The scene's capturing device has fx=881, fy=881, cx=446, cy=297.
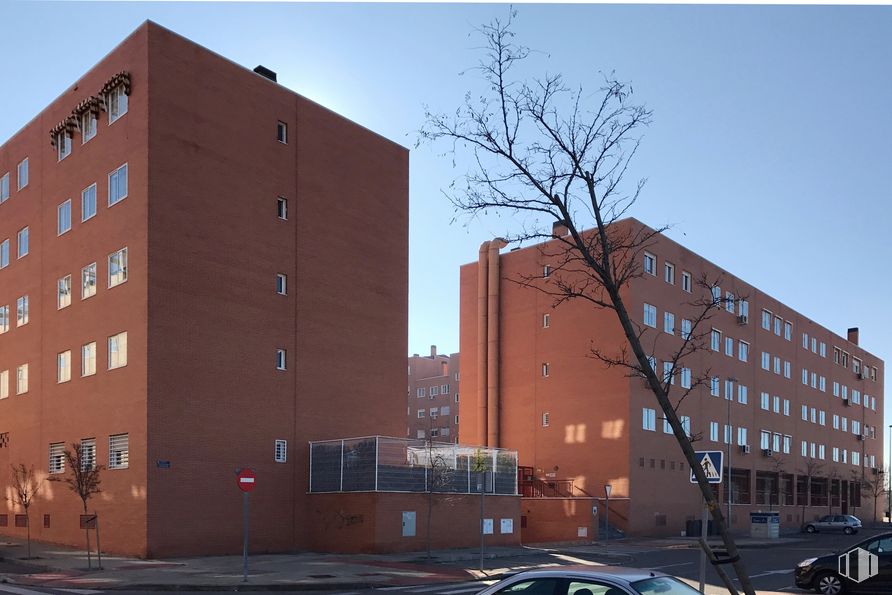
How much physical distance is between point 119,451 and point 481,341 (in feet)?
99.5

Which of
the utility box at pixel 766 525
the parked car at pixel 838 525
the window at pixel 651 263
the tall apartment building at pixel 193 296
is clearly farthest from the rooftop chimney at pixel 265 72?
the parked car at pixel 838 525

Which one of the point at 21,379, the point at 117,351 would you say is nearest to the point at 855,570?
the point at 117,351

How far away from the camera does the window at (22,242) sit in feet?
128

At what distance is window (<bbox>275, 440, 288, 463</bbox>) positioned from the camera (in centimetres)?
3284

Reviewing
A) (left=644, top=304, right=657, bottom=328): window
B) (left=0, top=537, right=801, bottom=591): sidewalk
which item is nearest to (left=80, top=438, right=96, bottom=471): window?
(left=0, top=537, right=801, bottom=591): sidewalk

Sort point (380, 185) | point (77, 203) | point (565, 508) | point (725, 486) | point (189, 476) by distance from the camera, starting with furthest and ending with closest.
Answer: point (725, 486) < point (565, 508) < point (380, 185) < point (77, 203) < point (189, 476)

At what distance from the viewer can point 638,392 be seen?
1938 inches

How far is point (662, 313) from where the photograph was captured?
5216 cm

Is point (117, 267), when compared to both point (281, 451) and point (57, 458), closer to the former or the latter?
point (57, 458)

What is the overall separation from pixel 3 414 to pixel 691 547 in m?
32.1

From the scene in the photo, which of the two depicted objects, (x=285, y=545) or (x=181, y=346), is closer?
(x=181, y=346)

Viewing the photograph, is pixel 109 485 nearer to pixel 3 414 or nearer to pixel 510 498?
pixel 3 414

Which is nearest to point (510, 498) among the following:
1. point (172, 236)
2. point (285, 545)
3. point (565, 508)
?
point (565, 508)

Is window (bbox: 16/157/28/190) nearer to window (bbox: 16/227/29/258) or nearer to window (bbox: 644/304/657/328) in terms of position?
window (bbox: 16/227/29/258)
